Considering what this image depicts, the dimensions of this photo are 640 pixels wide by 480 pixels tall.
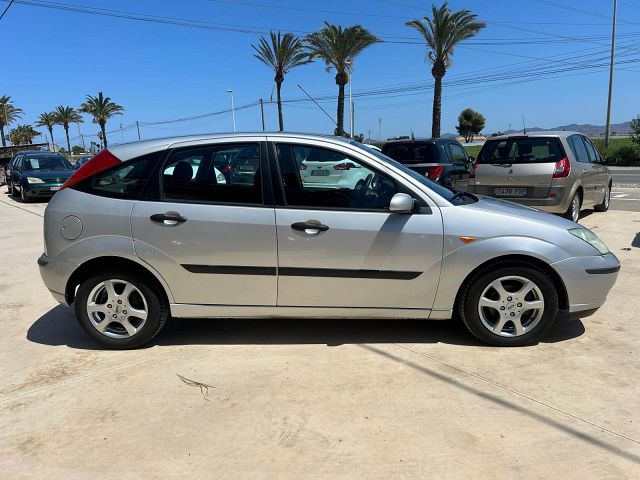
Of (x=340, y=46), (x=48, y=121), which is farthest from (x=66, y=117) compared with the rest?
(x=340, y=46)

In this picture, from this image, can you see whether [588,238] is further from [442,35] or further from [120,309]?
[442,35]

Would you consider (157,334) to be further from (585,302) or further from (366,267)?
(585,302)

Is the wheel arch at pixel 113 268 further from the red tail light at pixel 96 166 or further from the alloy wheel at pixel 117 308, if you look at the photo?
the red tail light at pixel 96 166

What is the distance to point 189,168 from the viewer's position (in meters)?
3.88

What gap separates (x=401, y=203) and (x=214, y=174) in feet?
4.73

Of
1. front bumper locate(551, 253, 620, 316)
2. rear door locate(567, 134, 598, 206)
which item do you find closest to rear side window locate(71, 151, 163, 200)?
front bumper locate(551, 253, 620, 316)

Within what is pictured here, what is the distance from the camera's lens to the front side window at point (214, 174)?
3.81m

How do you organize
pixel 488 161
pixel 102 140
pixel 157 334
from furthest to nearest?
pixel 102 140, pixel 488 161, pixel 157 334

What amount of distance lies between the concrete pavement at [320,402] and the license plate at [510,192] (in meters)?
3.68

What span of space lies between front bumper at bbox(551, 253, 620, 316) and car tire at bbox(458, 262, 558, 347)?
13 cm

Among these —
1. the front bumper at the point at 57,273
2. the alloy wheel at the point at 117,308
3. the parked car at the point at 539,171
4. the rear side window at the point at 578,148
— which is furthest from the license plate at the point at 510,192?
the front bumper at the point at 57,273

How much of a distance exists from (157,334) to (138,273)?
552mm

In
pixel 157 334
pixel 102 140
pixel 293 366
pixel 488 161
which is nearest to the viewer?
pixel 293 366

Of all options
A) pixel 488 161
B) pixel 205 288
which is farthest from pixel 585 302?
pixel 488 161
